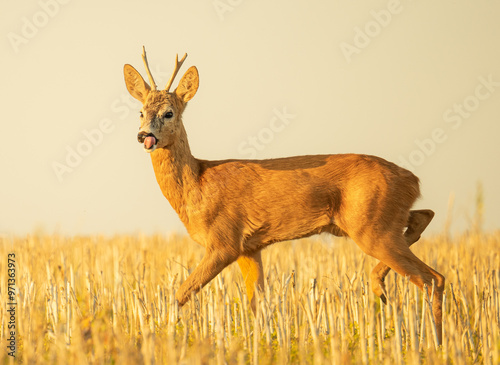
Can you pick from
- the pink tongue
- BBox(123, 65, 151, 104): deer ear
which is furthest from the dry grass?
BBox(123, 65, 151, 104): deer ear

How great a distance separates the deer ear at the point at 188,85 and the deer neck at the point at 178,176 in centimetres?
53

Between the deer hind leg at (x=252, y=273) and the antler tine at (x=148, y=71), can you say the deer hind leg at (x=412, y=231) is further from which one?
the antler tine at (x=148, y=71)

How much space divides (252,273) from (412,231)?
191cm

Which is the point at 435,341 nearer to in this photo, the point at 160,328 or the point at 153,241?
the point at 160,328

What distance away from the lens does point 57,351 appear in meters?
4.84

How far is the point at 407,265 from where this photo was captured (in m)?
6.56

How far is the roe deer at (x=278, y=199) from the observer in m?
6.65

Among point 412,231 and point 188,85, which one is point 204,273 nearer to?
point 188,85

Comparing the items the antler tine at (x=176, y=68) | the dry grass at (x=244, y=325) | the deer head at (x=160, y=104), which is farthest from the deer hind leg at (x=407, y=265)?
the antler tine at (x=176, y=68)

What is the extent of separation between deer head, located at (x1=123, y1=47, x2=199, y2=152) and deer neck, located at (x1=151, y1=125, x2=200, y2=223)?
0.37ft

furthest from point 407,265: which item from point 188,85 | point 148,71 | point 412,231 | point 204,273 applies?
point 148,71

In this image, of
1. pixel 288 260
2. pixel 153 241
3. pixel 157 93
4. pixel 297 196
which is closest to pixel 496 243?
pixel 288 260

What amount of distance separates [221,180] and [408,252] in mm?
2198

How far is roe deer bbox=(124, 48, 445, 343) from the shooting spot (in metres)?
6.65
